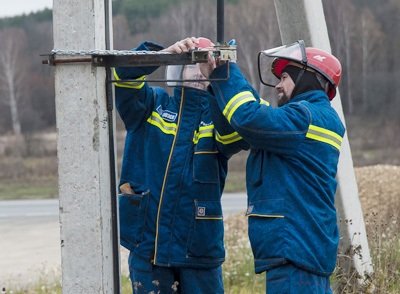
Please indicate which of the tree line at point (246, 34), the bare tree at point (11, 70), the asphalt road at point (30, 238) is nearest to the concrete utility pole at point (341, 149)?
the asphalt road at point (30, 238)

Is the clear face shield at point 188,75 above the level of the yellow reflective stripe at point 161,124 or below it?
above

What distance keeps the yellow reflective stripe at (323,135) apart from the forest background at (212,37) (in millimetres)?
16363

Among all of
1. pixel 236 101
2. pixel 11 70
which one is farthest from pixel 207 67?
pixel 11 70

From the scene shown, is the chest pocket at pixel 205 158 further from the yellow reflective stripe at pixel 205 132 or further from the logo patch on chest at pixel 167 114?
the logo patch on chest at pixel 167 114

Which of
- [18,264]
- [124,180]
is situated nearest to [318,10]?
[124,180]

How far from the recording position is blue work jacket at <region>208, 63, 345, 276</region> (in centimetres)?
278

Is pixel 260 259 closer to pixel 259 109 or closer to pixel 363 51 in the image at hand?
pixel 259 109

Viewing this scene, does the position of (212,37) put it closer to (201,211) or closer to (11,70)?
(11,70)

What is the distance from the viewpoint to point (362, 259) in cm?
486

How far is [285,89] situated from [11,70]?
86.5 feet

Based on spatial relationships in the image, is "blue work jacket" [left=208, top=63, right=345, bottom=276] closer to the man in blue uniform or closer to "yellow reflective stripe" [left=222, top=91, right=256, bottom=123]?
"yellow reflective stripe" [left=222, top=91, right=256, bottom=123]

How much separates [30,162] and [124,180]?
20187 millimetres

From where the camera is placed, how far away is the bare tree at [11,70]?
27.6 meters

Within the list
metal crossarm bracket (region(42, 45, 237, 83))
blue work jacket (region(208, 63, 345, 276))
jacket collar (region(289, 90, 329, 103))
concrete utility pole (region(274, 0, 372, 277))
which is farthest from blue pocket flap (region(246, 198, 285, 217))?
concrete utility pole (region(274, 0, 372, 277))
